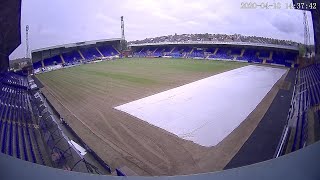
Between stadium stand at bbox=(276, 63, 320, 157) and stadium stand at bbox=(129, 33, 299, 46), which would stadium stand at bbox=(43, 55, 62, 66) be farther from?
stadium stand at bbox=(276, 63, 320, 157)

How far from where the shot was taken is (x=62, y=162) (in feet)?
5.41

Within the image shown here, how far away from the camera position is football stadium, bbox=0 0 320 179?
1.62 metres

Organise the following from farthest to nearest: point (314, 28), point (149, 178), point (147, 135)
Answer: point (147, 135), point (149, 178), point (314, 28)

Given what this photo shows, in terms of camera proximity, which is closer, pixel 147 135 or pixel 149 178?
pixel 149 178

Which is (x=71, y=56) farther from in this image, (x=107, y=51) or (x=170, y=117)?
(x=170, y=117)

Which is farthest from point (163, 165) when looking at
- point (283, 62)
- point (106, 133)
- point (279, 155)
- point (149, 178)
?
point (283, 62)

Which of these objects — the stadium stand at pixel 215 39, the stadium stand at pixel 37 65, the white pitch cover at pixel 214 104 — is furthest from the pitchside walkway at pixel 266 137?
the stadium stand at pixel 37 65

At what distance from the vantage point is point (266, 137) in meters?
1.63

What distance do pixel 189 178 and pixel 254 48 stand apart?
40.2 inches

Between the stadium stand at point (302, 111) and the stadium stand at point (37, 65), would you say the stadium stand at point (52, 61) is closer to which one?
the stadium stand at point (37, 65)

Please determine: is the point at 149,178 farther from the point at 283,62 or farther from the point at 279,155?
the point at 283,62

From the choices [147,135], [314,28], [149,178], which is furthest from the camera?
[147,135]

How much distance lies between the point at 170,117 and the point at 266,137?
0.67 m

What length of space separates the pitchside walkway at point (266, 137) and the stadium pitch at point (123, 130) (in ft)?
Result: 0.14
